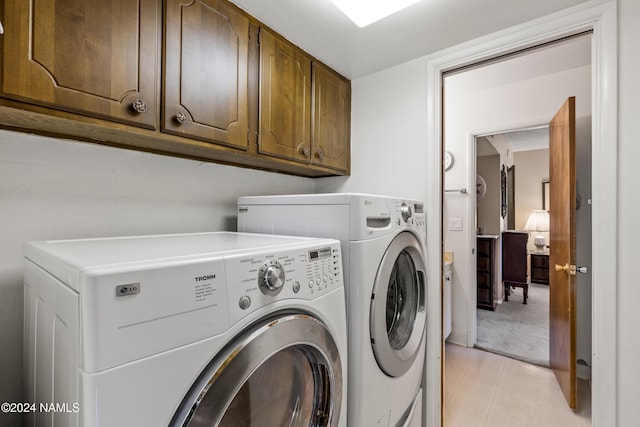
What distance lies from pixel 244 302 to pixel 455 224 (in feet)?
9.58

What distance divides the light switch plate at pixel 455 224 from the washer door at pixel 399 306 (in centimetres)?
174

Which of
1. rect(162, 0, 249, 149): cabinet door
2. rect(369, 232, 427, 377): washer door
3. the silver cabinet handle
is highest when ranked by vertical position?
rect(162, 0, 249, 149): cabinet door

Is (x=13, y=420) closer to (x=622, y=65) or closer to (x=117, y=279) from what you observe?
(x=117, y=279)

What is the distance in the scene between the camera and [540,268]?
17.3ft

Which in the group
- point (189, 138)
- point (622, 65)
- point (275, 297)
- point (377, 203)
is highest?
point (622, 65)

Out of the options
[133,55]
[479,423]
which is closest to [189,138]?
[133,55]

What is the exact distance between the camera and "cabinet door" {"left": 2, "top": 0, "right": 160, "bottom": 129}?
79 centimetres

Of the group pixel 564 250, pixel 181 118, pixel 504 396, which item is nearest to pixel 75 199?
pixel 181 118

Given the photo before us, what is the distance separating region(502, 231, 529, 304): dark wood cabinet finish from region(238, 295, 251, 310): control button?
4.73m

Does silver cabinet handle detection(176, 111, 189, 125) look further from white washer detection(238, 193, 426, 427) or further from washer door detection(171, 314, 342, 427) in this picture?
washer door detection(171, 314, 342, 427)

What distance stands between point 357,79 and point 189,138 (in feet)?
4.43

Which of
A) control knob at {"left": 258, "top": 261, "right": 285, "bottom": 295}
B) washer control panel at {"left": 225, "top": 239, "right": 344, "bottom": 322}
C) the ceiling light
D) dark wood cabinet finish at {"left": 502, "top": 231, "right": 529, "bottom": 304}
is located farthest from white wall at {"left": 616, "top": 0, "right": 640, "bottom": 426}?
dark wood cabinet finish at {"left": 502, "top": 231, "right": 529, "bottom": 304}

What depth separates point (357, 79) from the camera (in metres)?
2.09

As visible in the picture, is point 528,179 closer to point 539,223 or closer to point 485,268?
point 539,223
